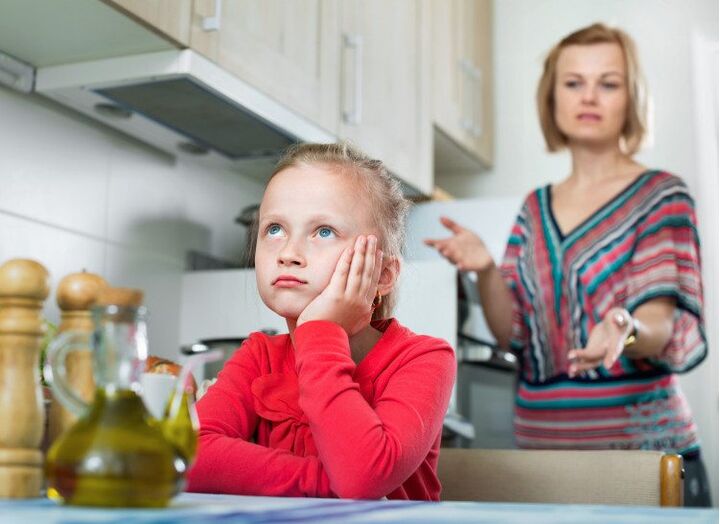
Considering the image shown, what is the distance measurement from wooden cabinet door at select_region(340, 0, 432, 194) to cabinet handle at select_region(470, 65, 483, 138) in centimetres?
39

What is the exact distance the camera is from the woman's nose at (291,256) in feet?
3.15

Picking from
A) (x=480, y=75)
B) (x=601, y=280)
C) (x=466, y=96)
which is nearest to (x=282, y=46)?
(x=601, y=280)

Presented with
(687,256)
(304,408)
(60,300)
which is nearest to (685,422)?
(687,256)

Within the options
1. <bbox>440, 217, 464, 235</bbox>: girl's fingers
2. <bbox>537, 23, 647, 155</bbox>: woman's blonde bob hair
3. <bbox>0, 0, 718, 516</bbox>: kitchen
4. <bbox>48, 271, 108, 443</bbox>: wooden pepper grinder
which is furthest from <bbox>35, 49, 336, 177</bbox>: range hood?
<bbox>48, 271, 108, 443</bbox>: wooden pepper grinder

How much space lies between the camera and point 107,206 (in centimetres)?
181

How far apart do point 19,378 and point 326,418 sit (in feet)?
0.83

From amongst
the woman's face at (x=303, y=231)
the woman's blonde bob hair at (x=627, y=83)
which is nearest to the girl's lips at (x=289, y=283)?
the woman's face at (x=303, y=231)

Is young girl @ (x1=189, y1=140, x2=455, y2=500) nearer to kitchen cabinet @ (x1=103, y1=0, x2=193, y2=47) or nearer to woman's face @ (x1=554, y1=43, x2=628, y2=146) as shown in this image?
kitchen cabinet @ (x1=103, y1=0, x2=193, y2=47)

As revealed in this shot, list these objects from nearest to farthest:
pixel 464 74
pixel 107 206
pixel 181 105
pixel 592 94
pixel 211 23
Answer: pixel 211 23 < pixel 181 105 < pixel 107 206 < pixel 592 94 < pixel 464 74

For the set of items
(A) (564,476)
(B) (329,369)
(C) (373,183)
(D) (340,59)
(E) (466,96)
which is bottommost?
(A) (564,476)

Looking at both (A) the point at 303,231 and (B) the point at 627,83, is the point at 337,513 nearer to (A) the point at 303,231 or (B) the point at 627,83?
(A) the point at 303,231

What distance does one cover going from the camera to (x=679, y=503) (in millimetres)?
1031

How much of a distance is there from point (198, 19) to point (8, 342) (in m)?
1.01

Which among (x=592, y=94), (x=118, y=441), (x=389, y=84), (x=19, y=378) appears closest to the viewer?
(x=118, y=441)
